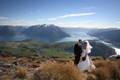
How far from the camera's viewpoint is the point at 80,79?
8227mm

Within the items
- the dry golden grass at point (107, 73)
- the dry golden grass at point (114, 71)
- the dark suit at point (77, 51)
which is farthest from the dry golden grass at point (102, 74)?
the dark suit at point (77, 51)

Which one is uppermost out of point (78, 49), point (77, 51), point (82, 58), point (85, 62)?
point (78, 49)

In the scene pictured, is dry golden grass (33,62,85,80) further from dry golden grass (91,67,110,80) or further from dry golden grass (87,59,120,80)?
dry golden grass (91,67,110,80)

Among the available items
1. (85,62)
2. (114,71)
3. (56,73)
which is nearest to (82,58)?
(85,62)

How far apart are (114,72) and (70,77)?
4.67 m

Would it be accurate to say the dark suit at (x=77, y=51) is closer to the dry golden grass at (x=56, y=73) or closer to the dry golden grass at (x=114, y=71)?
the dry golden grass at (x=114, y=71)

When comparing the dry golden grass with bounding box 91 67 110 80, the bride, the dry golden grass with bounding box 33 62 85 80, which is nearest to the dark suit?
the bride

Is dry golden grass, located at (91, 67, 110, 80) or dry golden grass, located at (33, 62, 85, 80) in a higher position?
dry golden grass, located at (33, 62, 85, 80)

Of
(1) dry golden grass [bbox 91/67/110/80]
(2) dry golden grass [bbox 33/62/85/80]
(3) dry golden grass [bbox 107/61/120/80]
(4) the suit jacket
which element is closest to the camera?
(2) dry golden grass [bbox 33/62/85/80]

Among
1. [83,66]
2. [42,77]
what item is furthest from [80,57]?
[42,77]

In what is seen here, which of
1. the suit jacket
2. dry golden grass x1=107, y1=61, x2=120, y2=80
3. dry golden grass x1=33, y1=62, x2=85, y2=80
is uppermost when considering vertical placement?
the suit jacket

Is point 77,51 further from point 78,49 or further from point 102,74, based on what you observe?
point 102,74

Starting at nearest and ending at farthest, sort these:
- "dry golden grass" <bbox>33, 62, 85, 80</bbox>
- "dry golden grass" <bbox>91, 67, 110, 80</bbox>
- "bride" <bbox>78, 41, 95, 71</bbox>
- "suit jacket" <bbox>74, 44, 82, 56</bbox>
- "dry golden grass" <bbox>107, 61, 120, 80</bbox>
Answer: "dry golden grass" <bbox>33, 62, 85, 80</bbox>
"dry golden grass" <bbox>91, 67, 110, 80</bbox>
"dry golden grass" <bbox>107, 61, 120, 80</bbox>
"bride" <bbox>78, 41, 95, 71</bbox>
"suit jacket" <bbox>74, 44, 82, 56</bbox>

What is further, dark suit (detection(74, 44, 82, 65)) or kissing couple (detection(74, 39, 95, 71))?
dark suit (detection(74, 44, 82, 65))
